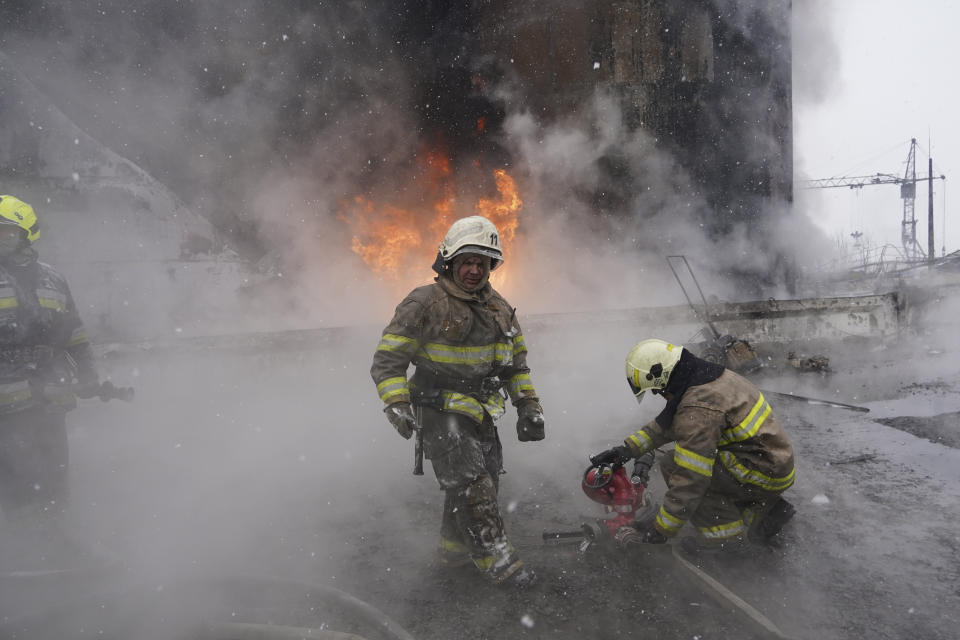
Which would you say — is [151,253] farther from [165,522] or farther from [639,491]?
[639,491]

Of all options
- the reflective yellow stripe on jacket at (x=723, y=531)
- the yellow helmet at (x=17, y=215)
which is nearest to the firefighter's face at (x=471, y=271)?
the reflective yellow stripe on jacket at (x=723, y=531)

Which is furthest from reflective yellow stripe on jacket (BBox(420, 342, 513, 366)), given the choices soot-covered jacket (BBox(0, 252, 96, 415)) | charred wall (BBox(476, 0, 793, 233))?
charred wall (BBox(476, 0, 793, 233))

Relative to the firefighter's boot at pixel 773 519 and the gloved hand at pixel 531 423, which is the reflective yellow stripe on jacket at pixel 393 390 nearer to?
the gloved hand at pixel 531 423

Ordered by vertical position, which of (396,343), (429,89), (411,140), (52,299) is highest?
(429,89)

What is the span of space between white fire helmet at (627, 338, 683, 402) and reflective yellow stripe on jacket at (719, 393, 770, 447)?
40 centimetres

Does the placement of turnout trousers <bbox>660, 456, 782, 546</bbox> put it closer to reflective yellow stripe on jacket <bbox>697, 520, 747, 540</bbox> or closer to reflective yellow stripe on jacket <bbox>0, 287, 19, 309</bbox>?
reflective yellow stripe on jacket <bbox>697, 520, 747, 540</bbox>

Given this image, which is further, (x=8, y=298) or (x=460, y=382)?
(x=8, y=298)

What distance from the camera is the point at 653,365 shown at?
9.87ft

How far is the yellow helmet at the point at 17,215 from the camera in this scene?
3139 millimetres

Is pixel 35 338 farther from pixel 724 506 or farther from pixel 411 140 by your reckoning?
pixel 411 140

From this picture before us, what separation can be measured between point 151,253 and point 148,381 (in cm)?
289

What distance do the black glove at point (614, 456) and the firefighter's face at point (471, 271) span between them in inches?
45.9

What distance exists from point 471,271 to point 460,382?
602mm

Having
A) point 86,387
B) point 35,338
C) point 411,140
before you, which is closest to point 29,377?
point 35,338
